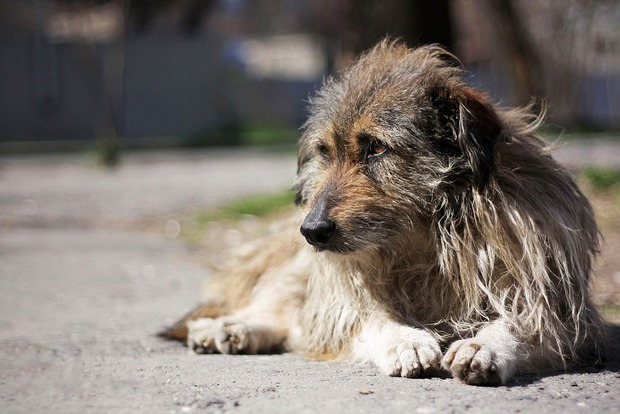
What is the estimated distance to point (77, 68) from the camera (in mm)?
30297

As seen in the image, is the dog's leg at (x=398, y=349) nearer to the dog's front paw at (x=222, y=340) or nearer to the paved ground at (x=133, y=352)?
the paved ground at (x=133, y=352)

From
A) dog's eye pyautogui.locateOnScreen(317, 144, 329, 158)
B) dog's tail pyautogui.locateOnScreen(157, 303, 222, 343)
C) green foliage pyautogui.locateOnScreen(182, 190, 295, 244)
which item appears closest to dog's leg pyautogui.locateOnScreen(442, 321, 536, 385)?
dog's eye pyautogui.locateOnScreen(317, 144, 329, 158)

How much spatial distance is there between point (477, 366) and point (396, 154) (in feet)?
3.91

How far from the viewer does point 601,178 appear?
11.5 meters

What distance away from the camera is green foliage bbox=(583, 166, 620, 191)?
11.3 metres

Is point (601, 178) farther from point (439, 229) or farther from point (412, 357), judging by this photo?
point (412, 357)

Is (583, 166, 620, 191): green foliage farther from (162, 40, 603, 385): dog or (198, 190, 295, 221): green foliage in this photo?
(162, 40, 603, 385): dog

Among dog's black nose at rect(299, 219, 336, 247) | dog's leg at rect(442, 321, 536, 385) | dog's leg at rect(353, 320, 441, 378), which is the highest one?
dog's black nose at rect(299, 219, 336, 247)

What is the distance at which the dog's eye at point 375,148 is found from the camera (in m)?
4.77

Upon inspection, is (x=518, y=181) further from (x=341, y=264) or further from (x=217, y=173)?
(x=217, y=173)

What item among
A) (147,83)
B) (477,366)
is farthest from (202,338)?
(147,83)

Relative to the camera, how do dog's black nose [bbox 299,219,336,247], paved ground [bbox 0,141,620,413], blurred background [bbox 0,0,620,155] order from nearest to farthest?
paved ground [bbox 0,141,620,413] < dog's black nose [bbox 299,219,336,247] < blurred background [bbox 0,0,620,155]

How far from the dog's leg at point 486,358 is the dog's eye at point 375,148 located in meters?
1.06

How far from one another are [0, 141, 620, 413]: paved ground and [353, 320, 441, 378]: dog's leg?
92 millimetres
